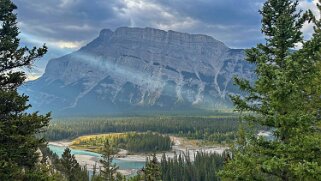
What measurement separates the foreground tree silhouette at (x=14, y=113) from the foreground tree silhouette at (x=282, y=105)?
408 inches

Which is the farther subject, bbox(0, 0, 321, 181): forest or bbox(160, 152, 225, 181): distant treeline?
bbox(160, 152, 225, 181): distant treeline

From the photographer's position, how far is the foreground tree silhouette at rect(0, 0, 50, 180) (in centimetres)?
1642

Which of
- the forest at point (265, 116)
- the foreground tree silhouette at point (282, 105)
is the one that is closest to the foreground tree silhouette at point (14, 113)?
the forest at point (265, 116)

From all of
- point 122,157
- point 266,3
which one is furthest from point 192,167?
point 266,3

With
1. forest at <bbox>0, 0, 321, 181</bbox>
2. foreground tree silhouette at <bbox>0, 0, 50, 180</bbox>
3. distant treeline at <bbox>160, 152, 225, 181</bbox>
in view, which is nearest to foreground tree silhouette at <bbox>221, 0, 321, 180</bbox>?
forest at <bbox>0, 0, 321, 181</bbox>

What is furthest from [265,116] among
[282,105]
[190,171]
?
[190,171]

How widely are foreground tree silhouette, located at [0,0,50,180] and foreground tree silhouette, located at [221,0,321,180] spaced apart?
10354 millimetres

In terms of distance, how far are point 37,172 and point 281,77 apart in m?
13.2

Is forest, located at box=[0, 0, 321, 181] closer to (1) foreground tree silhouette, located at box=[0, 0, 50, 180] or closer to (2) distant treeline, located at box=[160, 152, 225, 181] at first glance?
(1) foreground tree silhouette, located at box=[0, 0, 50, 180]

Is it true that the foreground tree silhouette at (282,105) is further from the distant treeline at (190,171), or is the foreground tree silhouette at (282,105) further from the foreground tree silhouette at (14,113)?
the distant treeline at (190,171)

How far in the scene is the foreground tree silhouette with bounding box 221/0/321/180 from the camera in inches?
642

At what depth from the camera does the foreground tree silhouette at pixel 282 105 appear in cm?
1630

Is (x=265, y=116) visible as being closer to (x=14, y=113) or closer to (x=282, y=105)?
(x=282, y=105)

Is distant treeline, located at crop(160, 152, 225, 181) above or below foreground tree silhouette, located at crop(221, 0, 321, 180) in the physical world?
below
